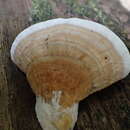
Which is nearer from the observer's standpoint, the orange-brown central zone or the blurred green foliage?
the orange-brown central zone

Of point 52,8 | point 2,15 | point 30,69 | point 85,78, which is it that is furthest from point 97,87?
point 2,15

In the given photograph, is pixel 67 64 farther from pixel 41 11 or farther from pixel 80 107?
pixel 41 11

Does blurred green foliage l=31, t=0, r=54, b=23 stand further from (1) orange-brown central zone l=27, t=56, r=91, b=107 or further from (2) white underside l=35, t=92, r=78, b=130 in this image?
(2) white underside l=35, t=92, r=78, b=130

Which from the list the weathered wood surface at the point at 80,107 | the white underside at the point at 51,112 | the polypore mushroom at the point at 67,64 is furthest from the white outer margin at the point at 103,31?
the white underside at the point at 51,112

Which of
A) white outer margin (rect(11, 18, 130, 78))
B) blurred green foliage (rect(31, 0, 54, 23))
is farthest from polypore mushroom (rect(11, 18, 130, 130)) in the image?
blurred green foliage (rect(31, 0, 54, 23))

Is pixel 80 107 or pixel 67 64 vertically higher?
pixel 67 64

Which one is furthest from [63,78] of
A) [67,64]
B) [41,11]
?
[41,11]

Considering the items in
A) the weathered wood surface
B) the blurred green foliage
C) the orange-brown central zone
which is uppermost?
the blurred green foliage
